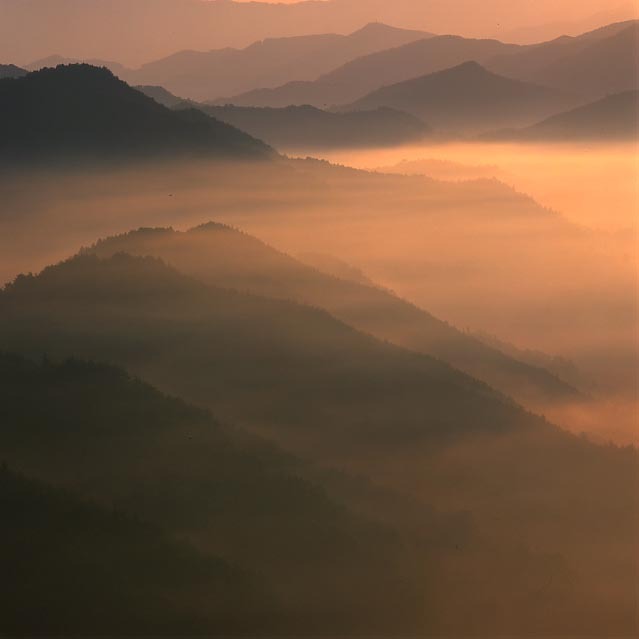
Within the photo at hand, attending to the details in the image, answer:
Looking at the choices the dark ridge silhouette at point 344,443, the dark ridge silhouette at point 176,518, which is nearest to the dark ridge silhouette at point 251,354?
the dark ridge silhouette at point 344,443

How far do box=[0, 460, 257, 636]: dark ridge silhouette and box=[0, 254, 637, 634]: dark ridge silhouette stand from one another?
241 inches

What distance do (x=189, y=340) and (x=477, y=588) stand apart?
249 feet

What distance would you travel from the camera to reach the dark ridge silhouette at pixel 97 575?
8069 cm

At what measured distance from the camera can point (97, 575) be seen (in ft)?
287

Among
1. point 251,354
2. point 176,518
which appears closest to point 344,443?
point 251,354

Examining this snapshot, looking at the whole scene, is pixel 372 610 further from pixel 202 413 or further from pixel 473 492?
pixel 202 413

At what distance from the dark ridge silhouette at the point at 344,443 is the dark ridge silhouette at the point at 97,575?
6134 millimetres

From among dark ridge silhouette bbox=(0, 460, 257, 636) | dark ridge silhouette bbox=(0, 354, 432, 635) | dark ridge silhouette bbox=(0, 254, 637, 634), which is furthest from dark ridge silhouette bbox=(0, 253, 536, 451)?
dark ridge silhouette bbox=(0, 460, 257, 636)

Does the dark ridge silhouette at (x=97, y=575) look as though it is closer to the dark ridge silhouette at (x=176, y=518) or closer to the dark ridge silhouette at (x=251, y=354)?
the dark ridge silhouette at (x=176, y=518)

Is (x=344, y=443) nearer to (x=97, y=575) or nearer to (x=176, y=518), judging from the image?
(x=176, y=518)

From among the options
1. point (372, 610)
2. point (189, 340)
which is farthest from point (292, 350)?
point (372, 610)

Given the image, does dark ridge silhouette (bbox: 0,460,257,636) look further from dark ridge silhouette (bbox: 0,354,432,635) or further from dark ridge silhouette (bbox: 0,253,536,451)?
dark ridge silhouette (bbox: 0,253,536,451)

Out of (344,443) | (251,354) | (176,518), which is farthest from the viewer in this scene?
(251,354)

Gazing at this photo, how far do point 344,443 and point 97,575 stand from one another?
54584 millimetres
